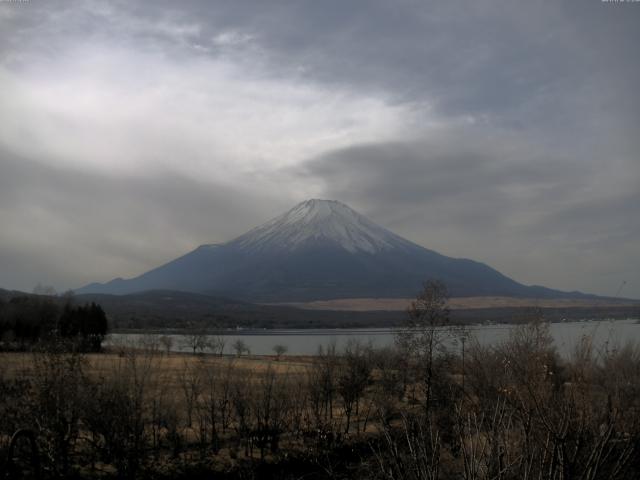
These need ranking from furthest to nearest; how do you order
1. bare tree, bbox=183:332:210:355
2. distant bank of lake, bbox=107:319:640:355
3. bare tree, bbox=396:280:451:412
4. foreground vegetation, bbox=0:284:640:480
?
bare tree, bbox=183:332:210:355 → bare tree, bbox=396:280:451:412 → foreground vegetation, bbox=0:284:640:480 → distant bank of lake, bbox=107:319:640:355

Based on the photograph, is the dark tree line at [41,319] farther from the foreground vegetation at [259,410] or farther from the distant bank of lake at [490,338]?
the foreground vegetation at [259,410]

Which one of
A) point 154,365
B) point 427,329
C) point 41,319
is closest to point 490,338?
point 427,329

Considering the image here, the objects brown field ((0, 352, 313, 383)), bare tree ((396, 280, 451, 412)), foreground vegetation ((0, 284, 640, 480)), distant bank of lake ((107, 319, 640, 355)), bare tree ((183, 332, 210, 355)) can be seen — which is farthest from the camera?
bare tree ((183, 332, 210, 355))

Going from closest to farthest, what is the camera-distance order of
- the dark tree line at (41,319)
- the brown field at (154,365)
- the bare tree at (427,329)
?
the brown field at (154,365), the bare tree at (427,329), the dark tree line at (41,319)

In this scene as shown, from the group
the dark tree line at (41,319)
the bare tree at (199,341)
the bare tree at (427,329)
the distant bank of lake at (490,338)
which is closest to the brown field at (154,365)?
the distant bank of lake at (490,338)

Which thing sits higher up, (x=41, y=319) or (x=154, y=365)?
(x=41, y=319)

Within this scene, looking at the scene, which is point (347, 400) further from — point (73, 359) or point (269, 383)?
point (73, 359)

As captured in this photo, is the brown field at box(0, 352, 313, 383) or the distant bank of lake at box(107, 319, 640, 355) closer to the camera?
the distant bank of lake at box(107, 319, 640, 355)

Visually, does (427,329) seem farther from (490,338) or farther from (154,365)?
(490,338)

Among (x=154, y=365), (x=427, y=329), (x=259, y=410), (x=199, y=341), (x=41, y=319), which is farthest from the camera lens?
(x=199, y=341)

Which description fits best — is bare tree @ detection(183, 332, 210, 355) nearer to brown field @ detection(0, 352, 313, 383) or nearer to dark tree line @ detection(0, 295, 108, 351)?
dark tree line @ detection(0, 295, 108, 351)

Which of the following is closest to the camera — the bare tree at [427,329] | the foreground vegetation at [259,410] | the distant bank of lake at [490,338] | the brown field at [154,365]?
the distant bank of lake at [490,338]

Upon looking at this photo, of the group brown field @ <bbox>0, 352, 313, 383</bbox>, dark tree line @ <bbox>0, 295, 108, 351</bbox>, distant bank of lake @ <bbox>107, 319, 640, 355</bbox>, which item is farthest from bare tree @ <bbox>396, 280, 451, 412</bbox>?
dark tree line @ <bbox>0, 295, 108, 351</bbox>

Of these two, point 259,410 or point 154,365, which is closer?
point 259,410
